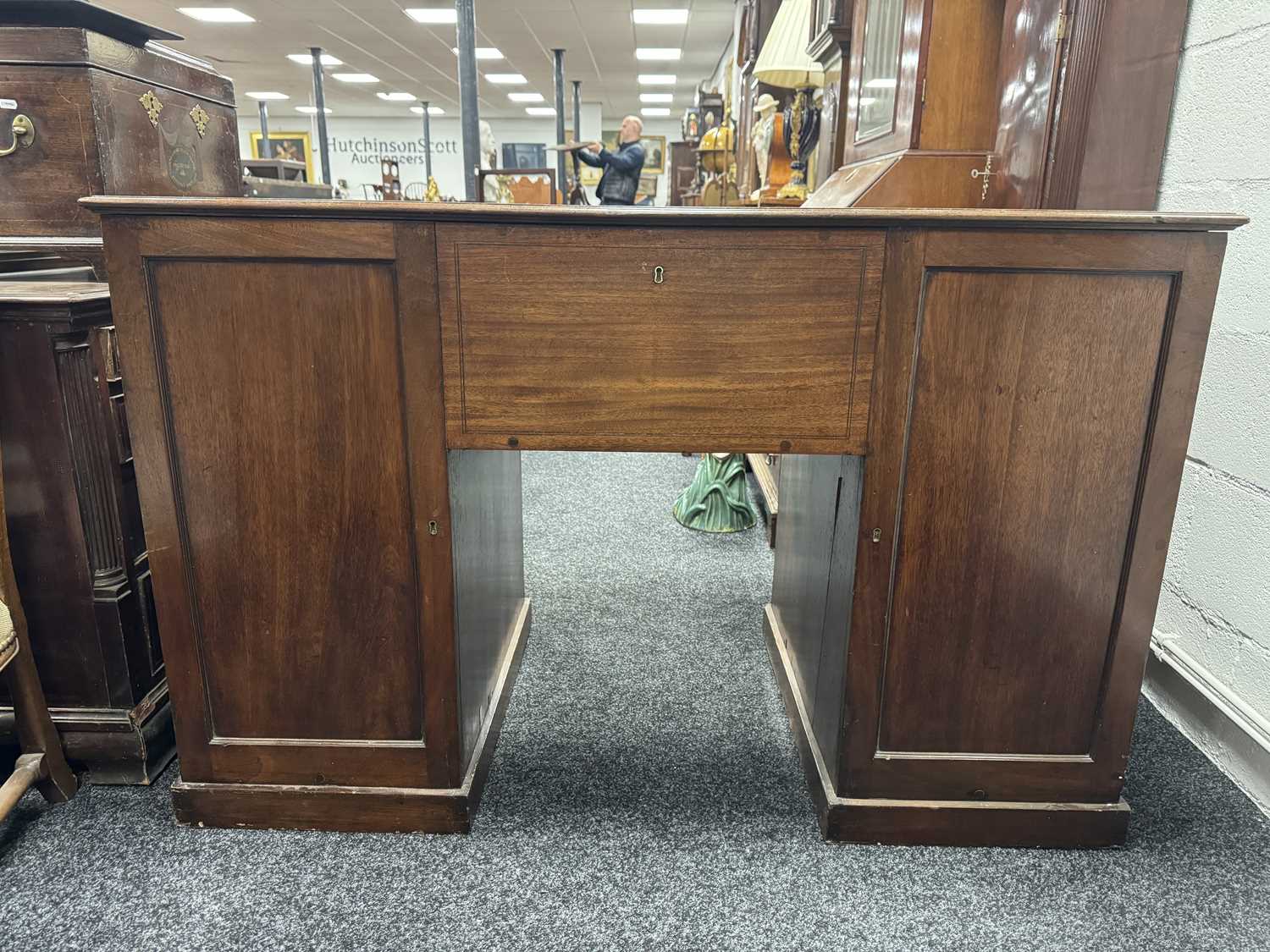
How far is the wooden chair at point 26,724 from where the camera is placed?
1284mm

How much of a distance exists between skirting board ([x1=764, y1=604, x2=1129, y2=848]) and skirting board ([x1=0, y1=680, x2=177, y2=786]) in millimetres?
1199

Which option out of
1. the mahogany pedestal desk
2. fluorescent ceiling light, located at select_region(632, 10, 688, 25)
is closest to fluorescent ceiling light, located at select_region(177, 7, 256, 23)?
fluorescent ceiling light, located at select_region(632, 10, 688, 25)

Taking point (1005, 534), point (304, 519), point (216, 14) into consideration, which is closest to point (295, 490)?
point (304, 519)

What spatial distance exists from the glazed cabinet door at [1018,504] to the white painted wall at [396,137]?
14890 mm

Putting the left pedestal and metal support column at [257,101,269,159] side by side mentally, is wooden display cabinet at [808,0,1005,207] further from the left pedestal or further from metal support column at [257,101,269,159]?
metal support column at [257,101,269,159]

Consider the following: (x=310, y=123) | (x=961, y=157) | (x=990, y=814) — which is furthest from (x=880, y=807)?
(x=310, y=123)

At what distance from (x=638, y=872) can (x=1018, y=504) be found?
32.1 inches

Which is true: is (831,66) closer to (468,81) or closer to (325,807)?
(325,807)

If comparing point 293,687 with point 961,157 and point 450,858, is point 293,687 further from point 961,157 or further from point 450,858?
point 961,157

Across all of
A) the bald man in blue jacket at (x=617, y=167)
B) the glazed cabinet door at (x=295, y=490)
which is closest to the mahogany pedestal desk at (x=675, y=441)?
the glazed cabinet door at (x=295, y=490)

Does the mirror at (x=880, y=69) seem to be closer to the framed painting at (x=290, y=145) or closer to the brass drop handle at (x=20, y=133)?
the brass drop handle at (x=20, y=133)

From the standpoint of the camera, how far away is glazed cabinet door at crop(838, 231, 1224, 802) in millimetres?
1119

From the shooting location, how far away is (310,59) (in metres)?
10.6

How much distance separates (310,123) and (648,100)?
6.62 meters
